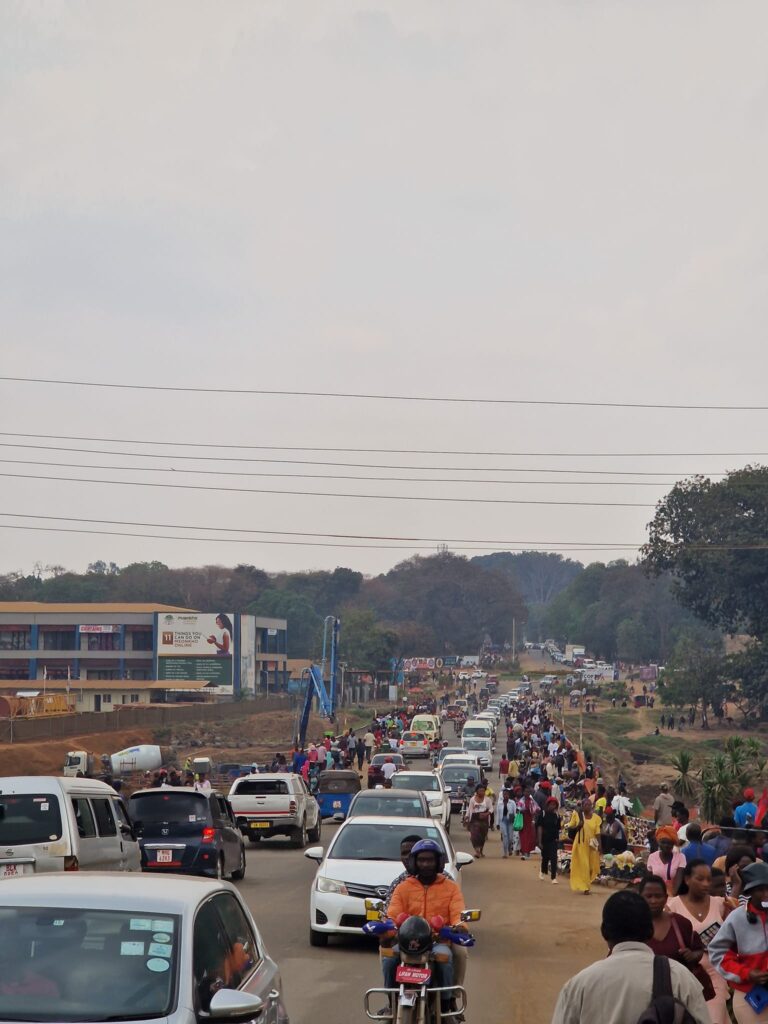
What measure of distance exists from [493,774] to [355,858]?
134ft

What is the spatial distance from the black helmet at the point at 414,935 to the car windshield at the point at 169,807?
39.3 feet

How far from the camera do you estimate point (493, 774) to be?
55281 millimetres

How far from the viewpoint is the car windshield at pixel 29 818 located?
14.2m

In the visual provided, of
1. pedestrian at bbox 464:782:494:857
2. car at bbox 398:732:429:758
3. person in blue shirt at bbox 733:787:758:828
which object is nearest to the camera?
person in blue shirt at bbox 733:787:758:828

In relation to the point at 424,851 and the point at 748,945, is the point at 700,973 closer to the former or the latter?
the point at 748,945

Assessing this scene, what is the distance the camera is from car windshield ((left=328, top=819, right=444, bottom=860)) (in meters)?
15.4

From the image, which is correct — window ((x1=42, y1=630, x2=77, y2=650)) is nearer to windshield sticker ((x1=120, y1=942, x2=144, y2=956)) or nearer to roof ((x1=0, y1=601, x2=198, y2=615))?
roof ((x1=0, y1=601, x2=198, y2=615))

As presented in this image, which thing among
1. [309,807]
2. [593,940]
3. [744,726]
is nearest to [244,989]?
[593,940]

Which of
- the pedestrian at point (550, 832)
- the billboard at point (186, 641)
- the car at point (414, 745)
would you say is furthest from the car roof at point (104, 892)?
the billboard at point (186, 641)

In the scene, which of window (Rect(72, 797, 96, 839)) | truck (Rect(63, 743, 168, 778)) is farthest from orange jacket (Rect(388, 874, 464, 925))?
truck (Rect(63, 743, 168, 778))

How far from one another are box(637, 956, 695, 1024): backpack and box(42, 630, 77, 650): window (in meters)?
100

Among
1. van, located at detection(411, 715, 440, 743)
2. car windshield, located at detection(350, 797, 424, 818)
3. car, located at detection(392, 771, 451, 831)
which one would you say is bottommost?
van, located at detection(411, 715, 440, 743)

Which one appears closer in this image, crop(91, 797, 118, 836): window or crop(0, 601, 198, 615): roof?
crop(91, 797, 118, 836): window

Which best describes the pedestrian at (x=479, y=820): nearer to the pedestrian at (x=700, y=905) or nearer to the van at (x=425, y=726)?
the pedestrian at (x=700, y=905)
